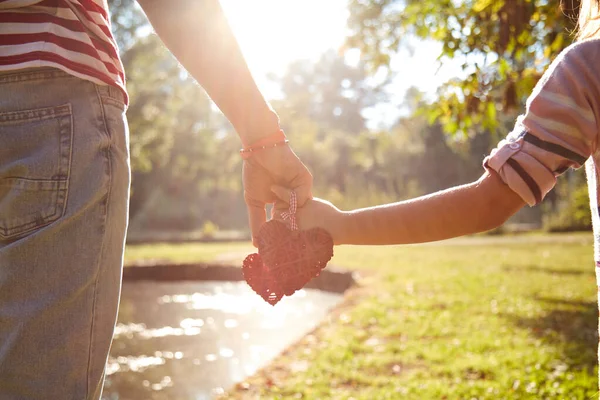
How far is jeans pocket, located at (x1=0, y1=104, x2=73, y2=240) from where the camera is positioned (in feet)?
3.55

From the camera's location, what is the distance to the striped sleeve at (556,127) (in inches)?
43.9

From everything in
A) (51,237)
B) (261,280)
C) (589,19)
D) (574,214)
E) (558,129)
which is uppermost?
(589,19)

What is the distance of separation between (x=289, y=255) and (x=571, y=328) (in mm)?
4912

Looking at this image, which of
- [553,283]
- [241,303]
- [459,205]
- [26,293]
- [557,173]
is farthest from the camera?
[241,303]

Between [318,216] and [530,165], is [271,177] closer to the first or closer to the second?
[318,216]

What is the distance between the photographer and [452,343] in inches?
199

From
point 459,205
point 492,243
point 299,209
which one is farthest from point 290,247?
point 492,243

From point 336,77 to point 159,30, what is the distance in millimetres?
57459

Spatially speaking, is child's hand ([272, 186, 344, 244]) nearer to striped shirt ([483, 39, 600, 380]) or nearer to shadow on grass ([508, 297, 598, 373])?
striped shirt ([483, 39, 600, 380])

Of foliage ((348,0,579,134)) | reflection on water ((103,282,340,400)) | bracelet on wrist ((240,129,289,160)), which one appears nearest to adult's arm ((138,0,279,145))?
bracelet on wrist ((240,129,289,160))

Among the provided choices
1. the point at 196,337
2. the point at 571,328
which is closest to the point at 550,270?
the point at 571,328

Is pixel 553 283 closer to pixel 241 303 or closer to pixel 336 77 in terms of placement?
pixel 241 303

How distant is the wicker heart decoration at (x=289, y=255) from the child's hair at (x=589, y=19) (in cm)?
72

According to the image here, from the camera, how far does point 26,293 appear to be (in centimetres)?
108
